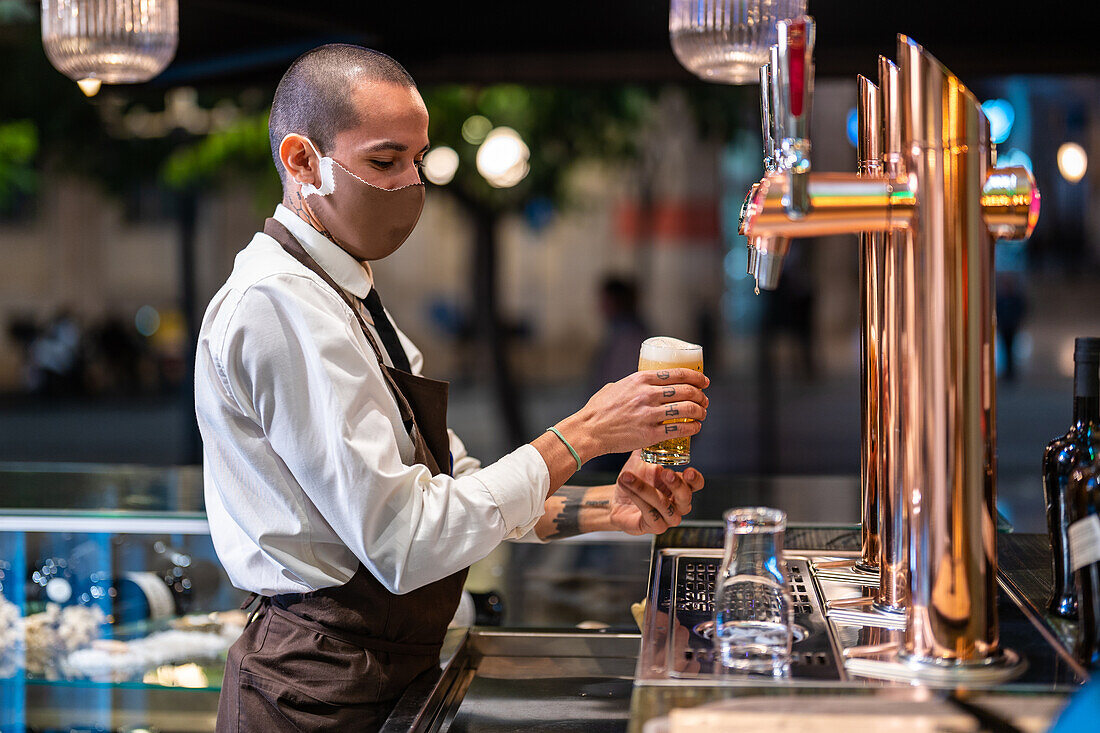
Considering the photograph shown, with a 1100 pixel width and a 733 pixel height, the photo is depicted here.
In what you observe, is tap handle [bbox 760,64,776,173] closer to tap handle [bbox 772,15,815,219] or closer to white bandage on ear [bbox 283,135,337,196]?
tap handle [bbox 772,15,815,219]

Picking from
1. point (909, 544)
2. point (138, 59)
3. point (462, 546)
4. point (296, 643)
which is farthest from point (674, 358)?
point (138, 59)

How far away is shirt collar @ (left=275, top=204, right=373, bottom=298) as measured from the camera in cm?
172

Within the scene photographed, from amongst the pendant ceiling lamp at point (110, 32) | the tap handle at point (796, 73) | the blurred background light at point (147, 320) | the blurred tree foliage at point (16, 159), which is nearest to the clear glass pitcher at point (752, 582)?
the tap handle at point (796, 73)

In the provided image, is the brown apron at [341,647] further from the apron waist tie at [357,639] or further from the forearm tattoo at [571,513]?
the forearm tattoo at [571,513]

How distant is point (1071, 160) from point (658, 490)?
311 inches

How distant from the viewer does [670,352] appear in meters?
1.62

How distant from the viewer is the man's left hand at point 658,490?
5.89ft

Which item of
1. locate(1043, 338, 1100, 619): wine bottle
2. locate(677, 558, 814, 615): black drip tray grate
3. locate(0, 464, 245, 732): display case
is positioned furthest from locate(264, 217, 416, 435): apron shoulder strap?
locate(0, 464, 245, 732): display case

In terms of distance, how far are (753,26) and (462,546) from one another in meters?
1.68

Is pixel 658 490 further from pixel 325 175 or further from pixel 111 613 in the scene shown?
pixel 111 613

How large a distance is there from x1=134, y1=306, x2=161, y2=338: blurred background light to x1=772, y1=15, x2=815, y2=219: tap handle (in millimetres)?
8711

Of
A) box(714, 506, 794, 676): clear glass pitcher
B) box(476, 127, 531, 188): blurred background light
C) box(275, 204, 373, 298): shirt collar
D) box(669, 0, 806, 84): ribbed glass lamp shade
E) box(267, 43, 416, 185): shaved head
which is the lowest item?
box(714, 506, 794, 676): clear glass pitcher

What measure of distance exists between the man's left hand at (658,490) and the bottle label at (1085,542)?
2.01 feet

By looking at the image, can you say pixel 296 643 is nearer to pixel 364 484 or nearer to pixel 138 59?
pixel 364 484
